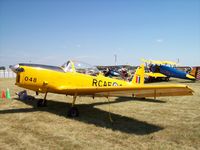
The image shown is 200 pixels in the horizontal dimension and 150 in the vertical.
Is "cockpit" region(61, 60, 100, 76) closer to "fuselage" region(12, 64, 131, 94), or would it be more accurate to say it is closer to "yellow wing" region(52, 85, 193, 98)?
"fuselage" region(12, 64, 131, 94)

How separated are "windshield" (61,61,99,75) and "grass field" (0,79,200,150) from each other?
5.26 feet

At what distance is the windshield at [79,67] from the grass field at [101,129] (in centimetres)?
160

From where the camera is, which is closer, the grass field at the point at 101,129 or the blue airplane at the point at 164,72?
the grass field at the point at 101,129

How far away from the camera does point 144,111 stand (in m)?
8.43

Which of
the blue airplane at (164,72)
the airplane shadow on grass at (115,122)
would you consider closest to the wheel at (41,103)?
Result: the airplane shadow on grass at (115,122)

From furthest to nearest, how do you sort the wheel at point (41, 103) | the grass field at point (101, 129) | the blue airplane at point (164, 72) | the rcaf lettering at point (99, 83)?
the blue airplane at point (164, 72)
the wheel at point (41, 103)
the rcaf lettering at point (99, 83)
the grass field at point (101, 129)

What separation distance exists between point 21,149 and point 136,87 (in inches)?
131

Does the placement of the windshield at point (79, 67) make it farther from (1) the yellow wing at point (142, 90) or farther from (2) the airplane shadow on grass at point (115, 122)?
(2) the airplane shadow on grass at point (115, 122)

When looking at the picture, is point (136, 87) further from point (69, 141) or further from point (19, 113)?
point (19, 113)

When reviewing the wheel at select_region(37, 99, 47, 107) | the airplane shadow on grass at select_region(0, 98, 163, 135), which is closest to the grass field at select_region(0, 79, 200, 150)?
the airplane shadow on grass at select_region(0, 98, 163, 135)

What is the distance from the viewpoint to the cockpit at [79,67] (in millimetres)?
8383

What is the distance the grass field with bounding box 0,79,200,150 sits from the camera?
4.81 meters

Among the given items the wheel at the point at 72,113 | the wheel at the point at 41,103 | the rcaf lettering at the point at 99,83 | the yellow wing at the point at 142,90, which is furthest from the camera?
the wheel at the point at 41,103

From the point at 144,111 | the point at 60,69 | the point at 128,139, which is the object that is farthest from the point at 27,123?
the point at 144,111
